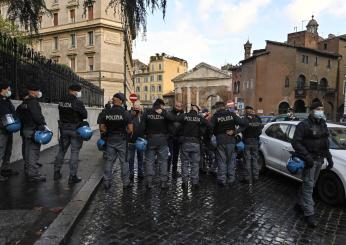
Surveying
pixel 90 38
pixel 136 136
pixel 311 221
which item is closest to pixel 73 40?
pixel 90 38

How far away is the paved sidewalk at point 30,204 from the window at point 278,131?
4.66m

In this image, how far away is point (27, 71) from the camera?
10.9m

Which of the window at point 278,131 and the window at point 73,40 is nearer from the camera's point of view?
the window at point 278,131

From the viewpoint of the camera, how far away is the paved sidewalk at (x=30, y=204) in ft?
14.8

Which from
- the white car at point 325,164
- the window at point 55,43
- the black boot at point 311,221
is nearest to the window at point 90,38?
the window at point 55,43

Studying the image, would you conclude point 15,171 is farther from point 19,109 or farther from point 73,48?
point 73,48

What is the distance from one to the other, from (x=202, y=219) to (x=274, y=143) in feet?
13.0

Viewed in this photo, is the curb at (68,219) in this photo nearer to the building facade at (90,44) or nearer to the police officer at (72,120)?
the police officer at (72,120)

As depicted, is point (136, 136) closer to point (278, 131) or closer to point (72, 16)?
point (278, 131)

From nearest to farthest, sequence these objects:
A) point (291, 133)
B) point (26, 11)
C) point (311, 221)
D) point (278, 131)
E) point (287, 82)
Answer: point (311, 221)
point (26, 11)
point (291, 133)
point (278, 131)
point (287, 82)

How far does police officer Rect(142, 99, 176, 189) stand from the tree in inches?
93.3

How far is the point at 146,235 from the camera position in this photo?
4.91 meters

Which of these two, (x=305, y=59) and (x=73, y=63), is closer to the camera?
(x=305, y=59)

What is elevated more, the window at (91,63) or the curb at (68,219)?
the window at (91,63)
